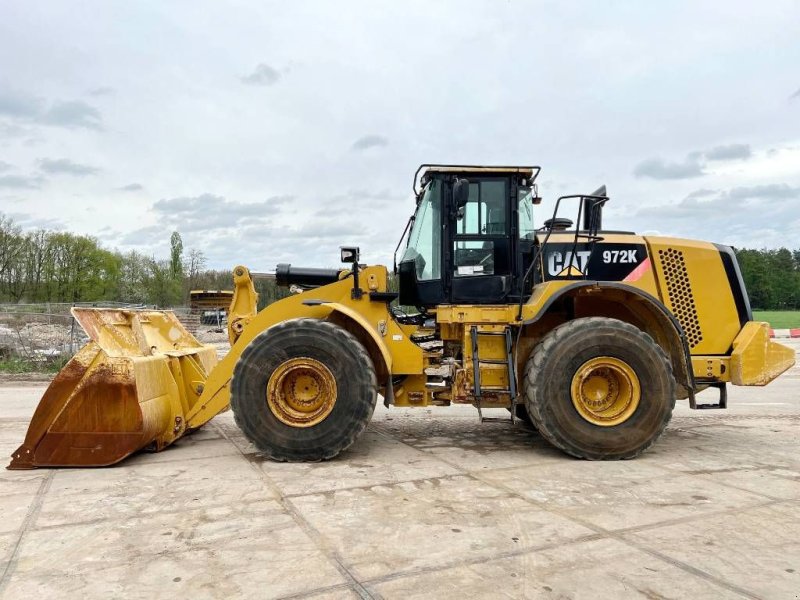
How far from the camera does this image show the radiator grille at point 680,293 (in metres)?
5.78

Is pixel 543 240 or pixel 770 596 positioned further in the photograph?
pixel 543 240

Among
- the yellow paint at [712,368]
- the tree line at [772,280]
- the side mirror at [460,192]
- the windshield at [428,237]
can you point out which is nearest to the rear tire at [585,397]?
the yellow paint at [712,368]

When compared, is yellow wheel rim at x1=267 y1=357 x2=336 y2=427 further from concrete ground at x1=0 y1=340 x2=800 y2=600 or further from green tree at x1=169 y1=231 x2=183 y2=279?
green tree at x1=169 y1=231 x2=183 y2=279

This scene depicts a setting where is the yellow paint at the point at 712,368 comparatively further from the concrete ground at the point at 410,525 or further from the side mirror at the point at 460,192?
the side mirror at the point at 460,192

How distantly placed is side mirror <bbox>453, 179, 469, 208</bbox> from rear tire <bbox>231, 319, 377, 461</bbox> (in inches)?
63.2

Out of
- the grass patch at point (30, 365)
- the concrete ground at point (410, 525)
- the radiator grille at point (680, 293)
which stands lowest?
the concrete ground at point (410, 525)

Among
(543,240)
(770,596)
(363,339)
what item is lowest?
(770,596)

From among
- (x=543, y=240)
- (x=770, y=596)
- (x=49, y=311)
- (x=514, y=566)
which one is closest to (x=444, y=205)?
(x=543, y=240)

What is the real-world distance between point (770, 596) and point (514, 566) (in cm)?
115

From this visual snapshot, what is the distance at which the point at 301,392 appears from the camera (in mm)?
5363

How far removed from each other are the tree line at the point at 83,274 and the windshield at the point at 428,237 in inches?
1298

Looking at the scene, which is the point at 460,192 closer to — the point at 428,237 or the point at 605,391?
the point at 428,237

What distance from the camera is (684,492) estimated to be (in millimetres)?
4273

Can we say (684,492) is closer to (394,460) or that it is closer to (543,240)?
(394,460)
